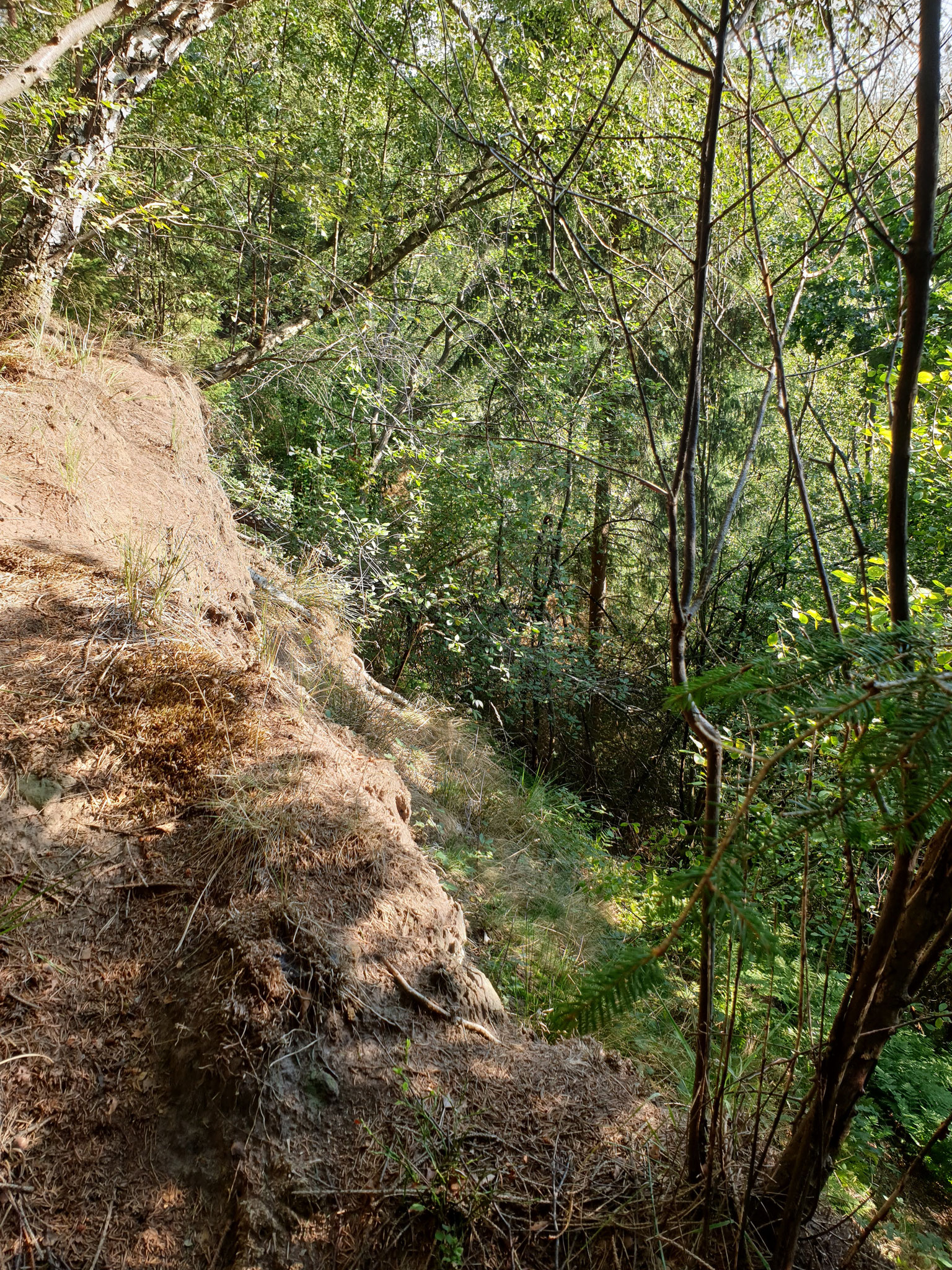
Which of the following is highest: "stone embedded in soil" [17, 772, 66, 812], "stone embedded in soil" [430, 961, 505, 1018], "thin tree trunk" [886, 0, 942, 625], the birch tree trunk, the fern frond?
→ the birch tree trunk

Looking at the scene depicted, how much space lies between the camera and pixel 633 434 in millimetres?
9398

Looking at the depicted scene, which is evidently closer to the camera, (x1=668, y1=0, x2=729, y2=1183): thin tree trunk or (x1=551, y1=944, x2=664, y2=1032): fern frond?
(x1=551, y1=944, x2=664, y2=1032): fern frond

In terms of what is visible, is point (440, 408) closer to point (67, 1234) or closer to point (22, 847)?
point (22, 847)

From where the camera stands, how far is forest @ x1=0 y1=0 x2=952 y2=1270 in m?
1.21

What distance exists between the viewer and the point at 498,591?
9547 millimetres

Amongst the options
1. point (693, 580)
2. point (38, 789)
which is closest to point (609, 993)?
point (693, 580)

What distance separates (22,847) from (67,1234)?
1.08m

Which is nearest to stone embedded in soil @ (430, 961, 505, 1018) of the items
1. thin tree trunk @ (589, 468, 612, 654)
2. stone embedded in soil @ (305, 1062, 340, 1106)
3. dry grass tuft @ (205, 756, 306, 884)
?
stone embedded in soil @ (305, 1062, 340, 1106)

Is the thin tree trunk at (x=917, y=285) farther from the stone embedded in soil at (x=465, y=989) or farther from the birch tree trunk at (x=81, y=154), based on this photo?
the birch tree trunk at (x=81, y=154)

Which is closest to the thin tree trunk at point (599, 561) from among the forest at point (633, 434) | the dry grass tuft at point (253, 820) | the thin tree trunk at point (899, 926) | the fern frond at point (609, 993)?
the forest at point (633, 434)

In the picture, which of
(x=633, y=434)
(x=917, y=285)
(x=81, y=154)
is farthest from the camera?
(x=633, y=434)

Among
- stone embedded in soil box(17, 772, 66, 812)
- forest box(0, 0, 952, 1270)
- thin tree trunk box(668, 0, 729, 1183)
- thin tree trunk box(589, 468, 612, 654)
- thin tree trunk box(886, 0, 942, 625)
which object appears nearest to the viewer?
thin tree trunk box(886, 0, 942, 625)

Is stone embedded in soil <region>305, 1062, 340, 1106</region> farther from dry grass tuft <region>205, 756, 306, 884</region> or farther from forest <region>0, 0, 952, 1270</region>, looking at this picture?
dry grass tuft <region>205, 756, 306, 884</region>

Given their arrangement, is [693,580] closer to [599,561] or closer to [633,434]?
[633,434]
